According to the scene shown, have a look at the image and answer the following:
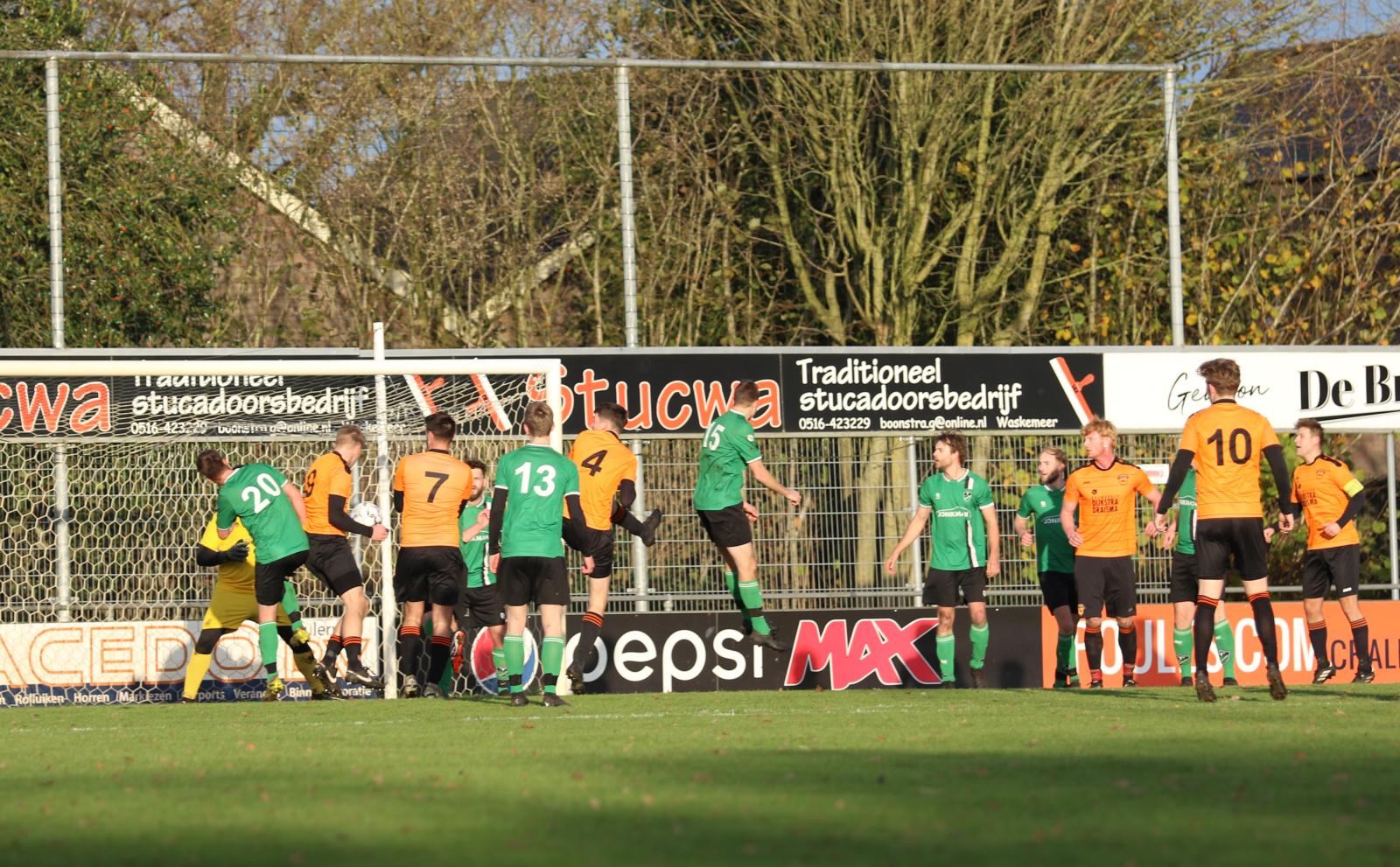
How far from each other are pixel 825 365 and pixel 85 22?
10.8 m

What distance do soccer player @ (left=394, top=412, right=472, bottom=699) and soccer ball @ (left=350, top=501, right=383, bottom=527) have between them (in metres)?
0.63

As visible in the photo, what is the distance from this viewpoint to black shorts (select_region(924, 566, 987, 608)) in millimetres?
14477

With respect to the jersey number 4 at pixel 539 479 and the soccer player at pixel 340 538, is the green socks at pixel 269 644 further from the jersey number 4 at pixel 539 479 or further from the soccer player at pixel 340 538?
the jersey number 4 at pixel 539 479

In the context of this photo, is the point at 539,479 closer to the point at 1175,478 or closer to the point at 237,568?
the point at 237,568

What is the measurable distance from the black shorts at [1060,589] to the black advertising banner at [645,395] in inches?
90.3

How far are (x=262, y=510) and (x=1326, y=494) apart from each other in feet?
26.1

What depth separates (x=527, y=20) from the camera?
22328 millimetres

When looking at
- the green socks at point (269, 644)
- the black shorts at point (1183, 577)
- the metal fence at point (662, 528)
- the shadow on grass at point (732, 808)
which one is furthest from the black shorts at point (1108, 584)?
the green socks at point (269, 644)

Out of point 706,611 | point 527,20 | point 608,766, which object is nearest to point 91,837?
point 608,766

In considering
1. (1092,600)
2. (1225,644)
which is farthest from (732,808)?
(1225,644)

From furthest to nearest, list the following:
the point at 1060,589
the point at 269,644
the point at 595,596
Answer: the point at 1060,589 < the point at 269,644 < the point at 595,596

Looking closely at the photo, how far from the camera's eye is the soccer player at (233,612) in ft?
45.1

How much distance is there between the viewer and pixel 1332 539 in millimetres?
14141

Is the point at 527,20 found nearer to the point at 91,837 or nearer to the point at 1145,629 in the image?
the point at 1145,629
